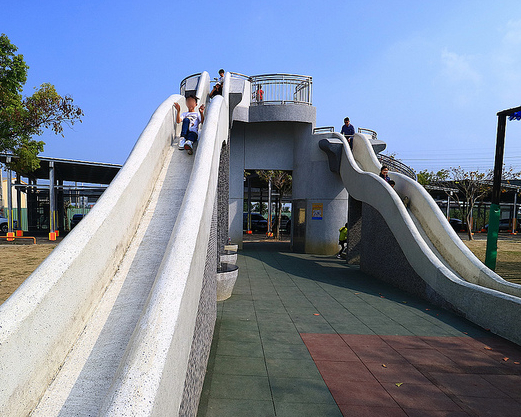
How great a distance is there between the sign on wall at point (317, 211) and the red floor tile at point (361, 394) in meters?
11.5

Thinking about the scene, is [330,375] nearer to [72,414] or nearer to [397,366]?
[397,366]

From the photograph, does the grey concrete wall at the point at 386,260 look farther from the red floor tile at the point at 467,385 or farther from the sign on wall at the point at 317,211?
the sign on wall at the point at 317,211

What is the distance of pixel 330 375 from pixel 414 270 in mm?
5031

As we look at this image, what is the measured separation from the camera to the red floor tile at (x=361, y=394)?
3.60m

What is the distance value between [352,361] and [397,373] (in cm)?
56

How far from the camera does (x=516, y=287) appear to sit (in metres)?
6.11

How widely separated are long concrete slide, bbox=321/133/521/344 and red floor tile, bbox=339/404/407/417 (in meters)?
3.29

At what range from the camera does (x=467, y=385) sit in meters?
4.05

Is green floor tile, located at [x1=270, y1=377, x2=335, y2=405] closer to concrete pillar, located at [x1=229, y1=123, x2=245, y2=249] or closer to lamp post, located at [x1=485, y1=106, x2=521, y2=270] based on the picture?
lamp post, located at [x1=485, y1=106, x2=521, y2=270]

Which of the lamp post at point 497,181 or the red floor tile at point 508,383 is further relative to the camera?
the lamp post at point 497,181

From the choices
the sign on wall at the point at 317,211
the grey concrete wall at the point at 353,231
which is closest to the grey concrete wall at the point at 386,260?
the grey concrete wall at the point at 353,231

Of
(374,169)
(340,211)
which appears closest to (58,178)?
(340,211)

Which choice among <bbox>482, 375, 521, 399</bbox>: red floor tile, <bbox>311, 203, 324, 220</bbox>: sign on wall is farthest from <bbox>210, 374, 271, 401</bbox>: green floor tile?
<bbox>311, 203, 324, 220</bbox>: sign on wall

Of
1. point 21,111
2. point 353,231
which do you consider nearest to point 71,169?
point 21,111
